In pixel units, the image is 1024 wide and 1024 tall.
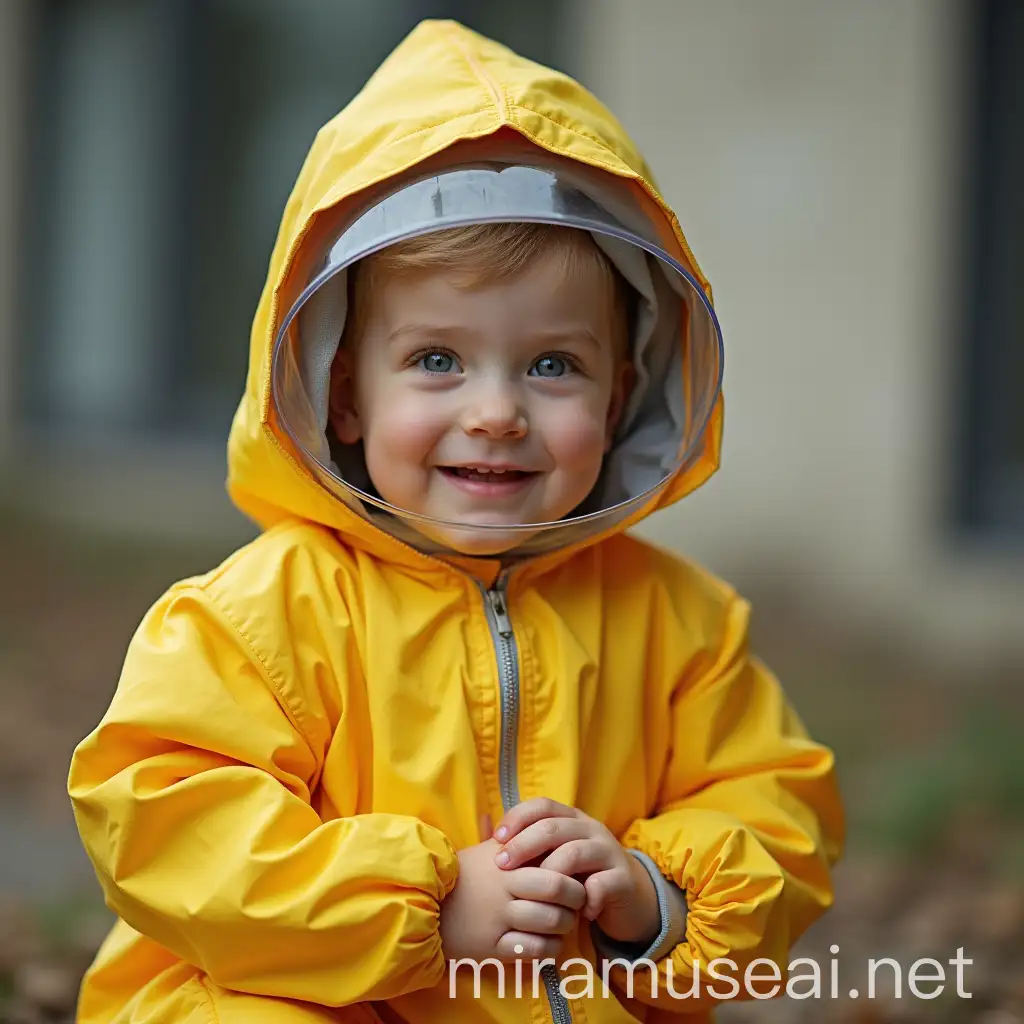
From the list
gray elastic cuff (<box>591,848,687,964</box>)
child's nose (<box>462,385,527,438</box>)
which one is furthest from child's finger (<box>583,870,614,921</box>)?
child's nose (<box>462,385,527,438</box>)

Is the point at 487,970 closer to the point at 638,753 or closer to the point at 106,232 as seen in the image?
the point at 638,753

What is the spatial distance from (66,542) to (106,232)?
2239mm

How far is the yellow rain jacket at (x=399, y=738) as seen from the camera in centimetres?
192

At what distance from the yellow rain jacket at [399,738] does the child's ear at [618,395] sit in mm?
158

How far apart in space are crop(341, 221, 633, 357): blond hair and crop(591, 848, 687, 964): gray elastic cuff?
2.74 feet

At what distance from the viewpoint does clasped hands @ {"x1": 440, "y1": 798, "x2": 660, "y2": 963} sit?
198cm

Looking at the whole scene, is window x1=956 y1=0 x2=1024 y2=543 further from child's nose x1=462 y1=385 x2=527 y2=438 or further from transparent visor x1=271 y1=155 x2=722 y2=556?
child's nose x1=462 y1=385 x2=527 y2=438

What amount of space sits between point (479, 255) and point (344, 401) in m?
0.36

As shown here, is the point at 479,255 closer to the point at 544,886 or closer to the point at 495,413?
the point at 495,413

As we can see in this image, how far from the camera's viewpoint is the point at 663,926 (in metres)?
2.11

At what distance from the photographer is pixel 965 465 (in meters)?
6.40

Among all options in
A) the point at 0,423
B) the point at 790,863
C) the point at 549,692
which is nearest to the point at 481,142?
the point at 549,692

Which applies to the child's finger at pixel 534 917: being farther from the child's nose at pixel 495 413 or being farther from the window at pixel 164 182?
the window at pixel 164 182

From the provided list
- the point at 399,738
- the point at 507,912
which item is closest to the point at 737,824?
the point at 507,912
